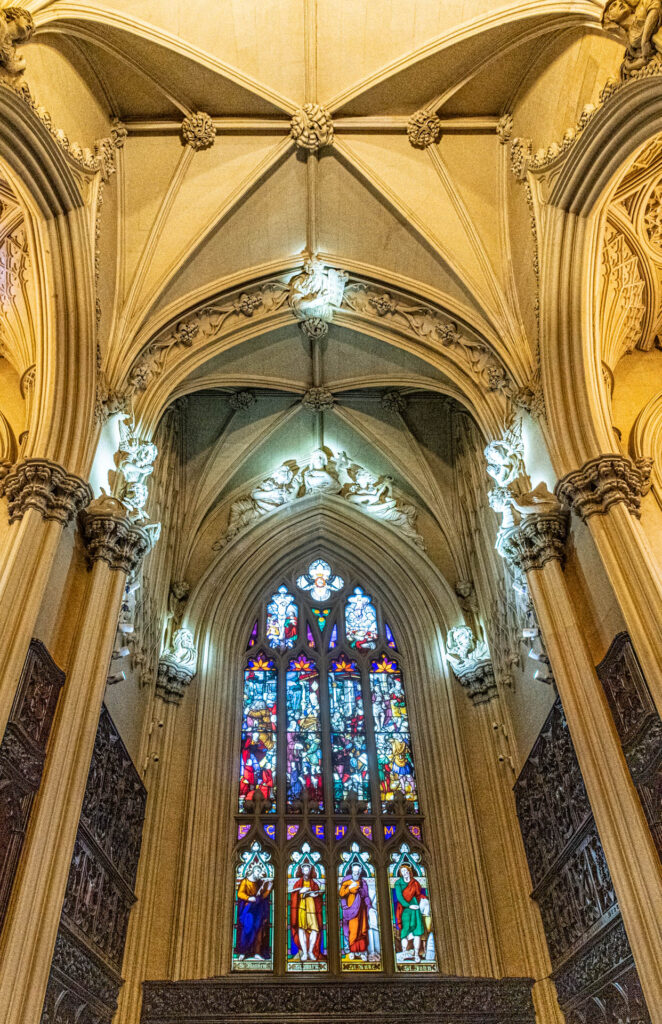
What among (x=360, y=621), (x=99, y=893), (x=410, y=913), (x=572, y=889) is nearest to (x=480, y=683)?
(x=360, y=621)

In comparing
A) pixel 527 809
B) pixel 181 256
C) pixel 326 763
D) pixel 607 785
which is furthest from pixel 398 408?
pixel 607 785

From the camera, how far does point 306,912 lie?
33.8 feet

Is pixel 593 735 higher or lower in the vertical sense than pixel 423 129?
lower

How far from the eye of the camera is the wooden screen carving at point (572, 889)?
7699 millimetres

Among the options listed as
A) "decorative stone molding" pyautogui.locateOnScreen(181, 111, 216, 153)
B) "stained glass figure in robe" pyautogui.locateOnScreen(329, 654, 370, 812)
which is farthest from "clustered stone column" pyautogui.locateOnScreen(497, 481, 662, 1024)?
"decorative stone molding" pyautogui.locateOnScreen(181, 111, 216, 153)

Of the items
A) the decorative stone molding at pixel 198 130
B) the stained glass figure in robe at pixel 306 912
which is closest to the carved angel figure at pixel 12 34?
the decorative stone molding at pixel 198 130

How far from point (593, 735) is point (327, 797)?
4.90 m

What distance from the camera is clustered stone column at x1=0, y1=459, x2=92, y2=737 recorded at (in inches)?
271

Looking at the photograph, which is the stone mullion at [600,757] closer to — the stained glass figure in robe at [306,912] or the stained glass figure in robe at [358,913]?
the stained glass figure in robe at [358,913]

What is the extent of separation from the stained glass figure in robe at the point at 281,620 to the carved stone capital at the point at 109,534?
4.72 m

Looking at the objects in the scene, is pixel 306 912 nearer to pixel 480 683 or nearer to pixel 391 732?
pixel 391 732

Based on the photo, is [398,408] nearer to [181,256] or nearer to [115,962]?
[181,256]

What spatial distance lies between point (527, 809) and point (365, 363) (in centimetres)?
678

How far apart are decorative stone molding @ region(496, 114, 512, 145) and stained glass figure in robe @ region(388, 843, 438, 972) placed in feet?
30.3
